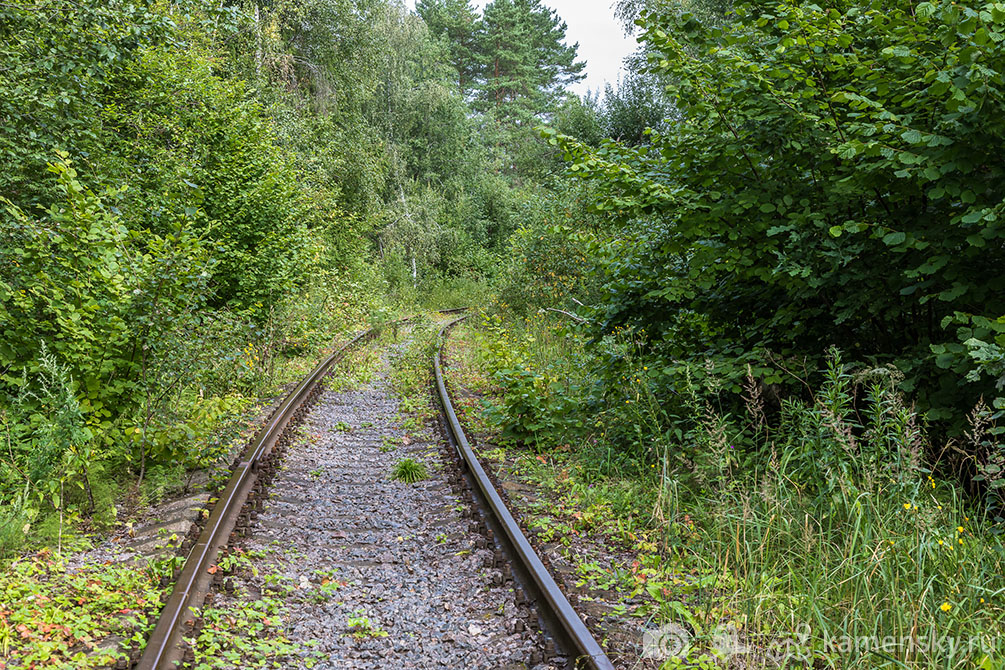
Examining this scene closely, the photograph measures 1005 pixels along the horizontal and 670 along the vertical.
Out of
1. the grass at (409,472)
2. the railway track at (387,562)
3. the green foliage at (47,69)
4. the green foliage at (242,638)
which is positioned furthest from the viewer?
the grass at (409,472)

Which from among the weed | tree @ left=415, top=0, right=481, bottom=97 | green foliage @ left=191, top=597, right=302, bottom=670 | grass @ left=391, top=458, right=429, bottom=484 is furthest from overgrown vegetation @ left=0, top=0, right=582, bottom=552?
tree @ left=415, top=0, right=481, bottom=97

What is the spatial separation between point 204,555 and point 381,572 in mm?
1139

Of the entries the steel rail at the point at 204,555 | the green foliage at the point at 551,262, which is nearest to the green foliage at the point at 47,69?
the steel rail at the point at 204,555

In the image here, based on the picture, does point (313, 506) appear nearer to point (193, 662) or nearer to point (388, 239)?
point (193, 662)

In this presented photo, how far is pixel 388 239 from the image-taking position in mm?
28406

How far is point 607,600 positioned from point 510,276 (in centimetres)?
1544

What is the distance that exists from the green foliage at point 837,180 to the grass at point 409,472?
9.77ft

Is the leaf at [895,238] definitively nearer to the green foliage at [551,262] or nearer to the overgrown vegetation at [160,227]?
the overgrown vegetation at [160,227]

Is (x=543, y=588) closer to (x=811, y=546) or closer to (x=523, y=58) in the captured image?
(x=811, y=546)

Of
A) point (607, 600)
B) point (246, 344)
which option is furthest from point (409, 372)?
point (607, 600)

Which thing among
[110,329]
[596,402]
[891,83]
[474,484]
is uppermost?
[891,83]

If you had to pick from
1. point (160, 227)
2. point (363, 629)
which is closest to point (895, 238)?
point (363, 629)

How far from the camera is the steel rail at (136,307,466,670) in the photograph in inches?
126

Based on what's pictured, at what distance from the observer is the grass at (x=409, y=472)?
21.5ft
